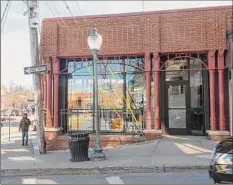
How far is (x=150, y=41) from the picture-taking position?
52.5 feet

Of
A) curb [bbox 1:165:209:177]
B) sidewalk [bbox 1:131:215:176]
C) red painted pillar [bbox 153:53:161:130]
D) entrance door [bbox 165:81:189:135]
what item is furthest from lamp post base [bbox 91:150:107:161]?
entrance door [bbox 165:81:189:135]

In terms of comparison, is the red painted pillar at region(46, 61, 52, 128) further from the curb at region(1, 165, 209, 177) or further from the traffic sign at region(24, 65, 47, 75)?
the curb at region(1, 165, 209, 177)

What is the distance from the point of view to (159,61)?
1606cm

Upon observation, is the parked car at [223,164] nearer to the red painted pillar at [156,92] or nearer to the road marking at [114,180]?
the road marking at [114,180]

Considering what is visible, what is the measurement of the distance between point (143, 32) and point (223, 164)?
1097 centimetres

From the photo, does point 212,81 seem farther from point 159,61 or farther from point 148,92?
point 148,92

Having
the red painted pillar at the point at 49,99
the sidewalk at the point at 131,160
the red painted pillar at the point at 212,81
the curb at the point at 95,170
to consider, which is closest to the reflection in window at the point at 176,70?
the red painted pillar at the point at 212,81

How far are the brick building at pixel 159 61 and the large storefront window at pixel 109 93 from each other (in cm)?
5

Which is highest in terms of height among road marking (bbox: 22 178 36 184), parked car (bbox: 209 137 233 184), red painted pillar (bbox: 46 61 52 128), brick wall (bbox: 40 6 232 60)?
brick wall (bbox: 40 6 232 60)

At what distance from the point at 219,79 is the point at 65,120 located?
21.8 feet

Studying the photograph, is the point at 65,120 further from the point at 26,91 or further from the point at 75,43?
the point at 26,91

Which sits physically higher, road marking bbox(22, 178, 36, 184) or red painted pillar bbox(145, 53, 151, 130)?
red painted pillar bbox(145, 53, 151, 130)

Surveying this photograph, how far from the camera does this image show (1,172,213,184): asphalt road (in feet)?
30.6

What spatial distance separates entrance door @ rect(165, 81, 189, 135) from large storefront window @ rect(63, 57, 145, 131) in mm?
1201
